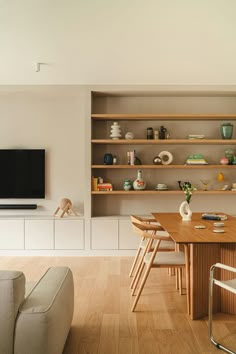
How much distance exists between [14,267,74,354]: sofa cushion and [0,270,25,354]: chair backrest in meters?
0.03

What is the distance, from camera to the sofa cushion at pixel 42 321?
1736 mm

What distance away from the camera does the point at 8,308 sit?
5.65 feet

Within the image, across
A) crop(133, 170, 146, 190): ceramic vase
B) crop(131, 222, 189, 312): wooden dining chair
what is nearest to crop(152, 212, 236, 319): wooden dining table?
crop(131, 222, 189, 312): wooden dining chair

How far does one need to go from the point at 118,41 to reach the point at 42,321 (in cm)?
287

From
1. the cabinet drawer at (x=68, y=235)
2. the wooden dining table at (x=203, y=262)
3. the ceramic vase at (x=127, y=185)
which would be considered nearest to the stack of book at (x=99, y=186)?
the ceramic vase at (x=127, y=185)

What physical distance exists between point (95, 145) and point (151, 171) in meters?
0.98

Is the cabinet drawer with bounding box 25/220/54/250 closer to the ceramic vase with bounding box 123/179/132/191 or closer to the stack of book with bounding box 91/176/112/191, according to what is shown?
the stack of book with bounding box 91/176/112/191

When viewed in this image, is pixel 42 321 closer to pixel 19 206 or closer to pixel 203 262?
pixel 203 262

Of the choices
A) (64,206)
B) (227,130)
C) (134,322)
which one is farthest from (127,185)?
(134,322)

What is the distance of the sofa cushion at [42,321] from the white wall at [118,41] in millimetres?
2281

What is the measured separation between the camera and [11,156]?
5.44 m

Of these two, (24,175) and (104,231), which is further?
(24,175)

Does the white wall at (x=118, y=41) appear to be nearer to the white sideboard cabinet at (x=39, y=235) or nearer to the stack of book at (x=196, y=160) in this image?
the stack of book at (x=196, y=160)

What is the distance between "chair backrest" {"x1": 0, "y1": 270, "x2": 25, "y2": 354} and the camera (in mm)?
1710
